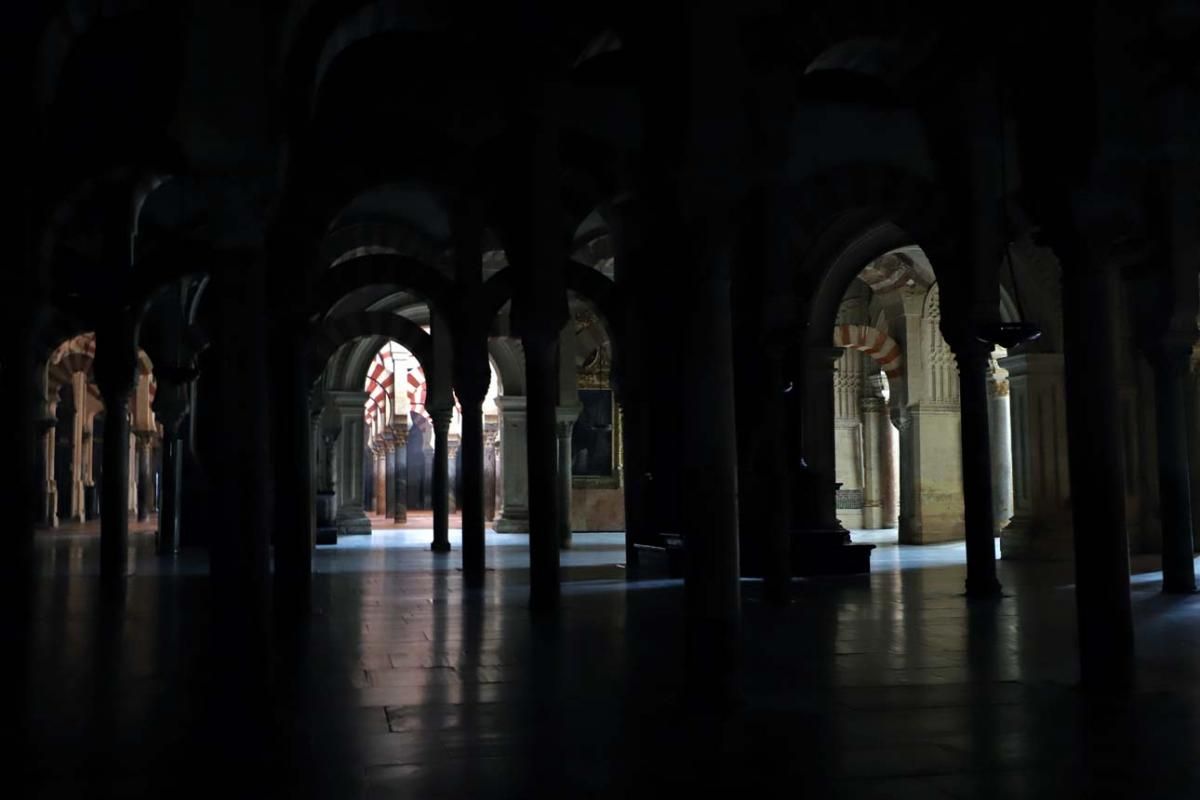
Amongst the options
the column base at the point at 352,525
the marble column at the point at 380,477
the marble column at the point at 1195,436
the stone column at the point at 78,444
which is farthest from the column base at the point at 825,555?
the marble column at the point at 380,477

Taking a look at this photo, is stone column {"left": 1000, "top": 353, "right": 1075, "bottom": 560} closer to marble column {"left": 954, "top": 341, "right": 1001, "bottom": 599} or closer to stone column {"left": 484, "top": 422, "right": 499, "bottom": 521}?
marble column {"left": 954, "top": 341, "right": 1001, "bottom": 599}

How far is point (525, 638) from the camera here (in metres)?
7.05

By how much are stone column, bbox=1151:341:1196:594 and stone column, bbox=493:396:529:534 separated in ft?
50.8

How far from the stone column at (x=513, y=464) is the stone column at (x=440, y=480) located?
19.3 feet

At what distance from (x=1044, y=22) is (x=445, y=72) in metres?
6.81

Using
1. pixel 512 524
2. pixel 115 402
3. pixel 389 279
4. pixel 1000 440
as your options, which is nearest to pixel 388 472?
pixel 512 524

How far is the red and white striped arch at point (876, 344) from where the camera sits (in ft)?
66.2

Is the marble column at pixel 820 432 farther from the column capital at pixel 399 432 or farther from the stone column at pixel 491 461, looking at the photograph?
the column capital at pixel 399 432

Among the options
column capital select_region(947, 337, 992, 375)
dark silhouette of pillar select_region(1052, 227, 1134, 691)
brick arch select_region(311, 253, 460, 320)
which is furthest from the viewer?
brick arch select_region(311, 253, 460, 320)

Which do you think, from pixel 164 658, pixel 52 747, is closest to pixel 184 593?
pixel 164 658

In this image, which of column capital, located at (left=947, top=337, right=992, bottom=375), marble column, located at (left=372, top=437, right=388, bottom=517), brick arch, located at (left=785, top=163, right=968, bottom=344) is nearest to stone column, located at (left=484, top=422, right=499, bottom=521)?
marble column, located at (left=372, top=437, right=388, bottom=517)

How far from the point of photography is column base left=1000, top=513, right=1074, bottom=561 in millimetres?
→ 14641

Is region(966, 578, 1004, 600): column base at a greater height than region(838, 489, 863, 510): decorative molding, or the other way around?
region(838, 489, 863, 510): decorative molding

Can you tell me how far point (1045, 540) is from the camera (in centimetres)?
1466
